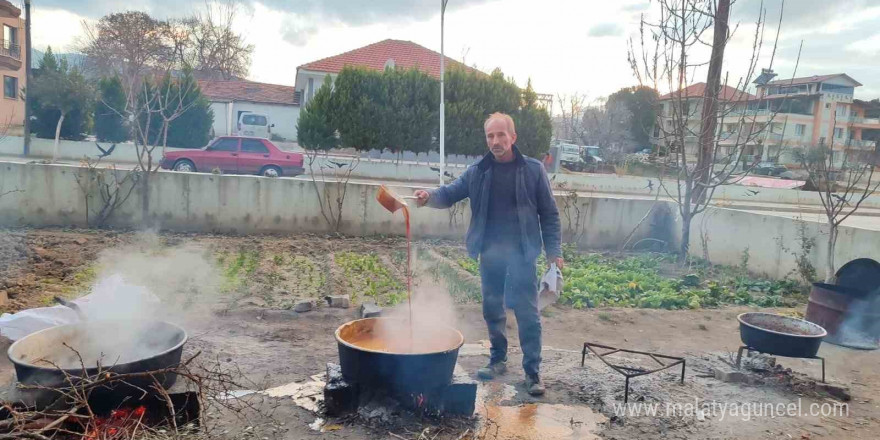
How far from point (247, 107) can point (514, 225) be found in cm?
3182

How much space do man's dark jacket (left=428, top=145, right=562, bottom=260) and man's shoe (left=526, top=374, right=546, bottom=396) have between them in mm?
927

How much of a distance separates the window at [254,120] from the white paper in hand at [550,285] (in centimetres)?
2902

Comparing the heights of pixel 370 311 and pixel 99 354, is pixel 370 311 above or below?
below

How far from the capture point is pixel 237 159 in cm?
1769

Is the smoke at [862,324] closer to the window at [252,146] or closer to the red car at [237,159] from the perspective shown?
the red car at [237,159]

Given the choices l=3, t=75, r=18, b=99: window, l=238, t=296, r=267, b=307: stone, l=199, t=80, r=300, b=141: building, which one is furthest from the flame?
l=3, t=75, r=18, b=99: window

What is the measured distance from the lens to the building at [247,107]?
32812mm

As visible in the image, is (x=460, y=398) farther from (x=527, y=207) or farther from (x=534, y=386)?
(x=527, y=207)

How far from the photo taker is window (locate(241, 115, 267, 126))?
3049 cm

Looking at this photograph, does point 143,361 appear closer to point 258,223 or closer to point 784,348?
point 784,348

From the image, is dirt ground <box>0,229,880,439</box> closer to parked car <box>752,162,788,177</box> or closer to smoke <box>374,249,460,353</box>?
smoke <box>374,249,460,353</box>

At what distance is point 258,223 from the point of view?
10180mm

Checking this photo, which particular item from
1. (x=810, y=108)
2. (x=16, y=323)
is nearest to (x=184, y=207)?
(x=16, y=323)

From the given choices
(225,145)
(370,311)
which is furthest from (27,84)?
(370,311)
